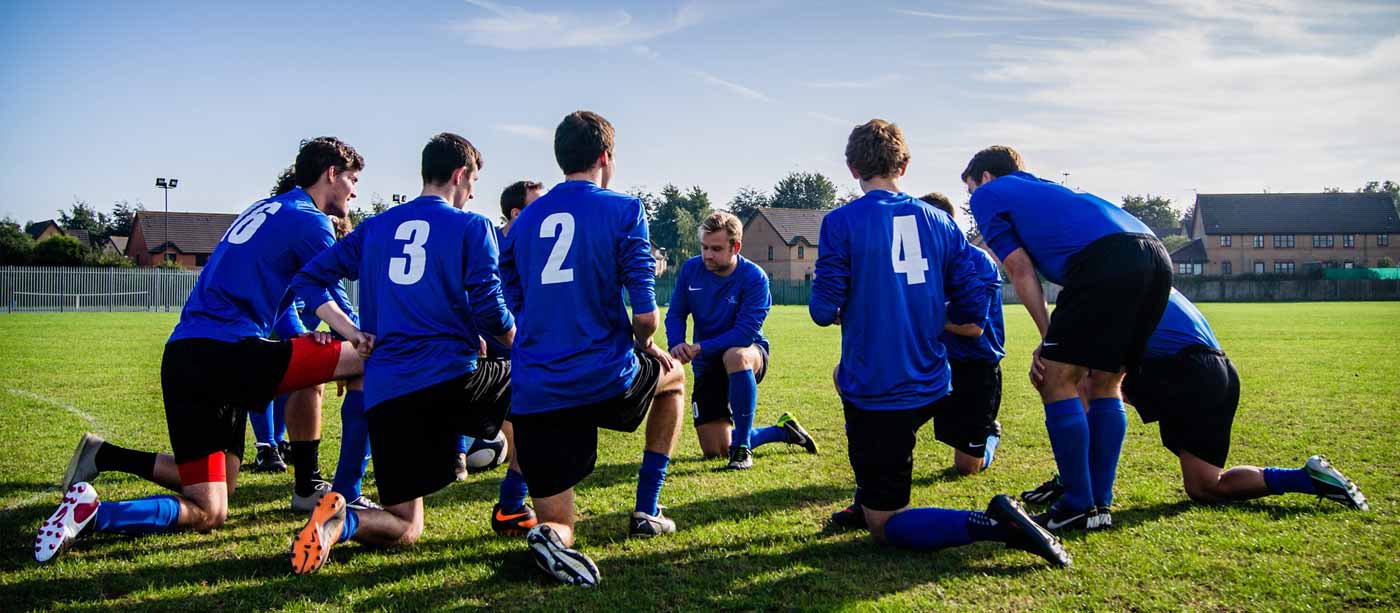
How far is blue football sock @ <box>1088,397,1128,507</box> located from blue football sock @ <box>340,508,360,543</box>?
378cm

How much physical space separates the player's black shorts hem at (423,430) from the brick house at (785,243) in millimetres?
69832

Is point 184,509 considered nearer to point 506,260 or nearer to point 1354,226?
point 506,260

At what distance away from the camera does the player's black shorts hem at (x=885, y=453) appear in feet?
13.7

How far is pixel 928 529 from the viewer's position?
4.12 m

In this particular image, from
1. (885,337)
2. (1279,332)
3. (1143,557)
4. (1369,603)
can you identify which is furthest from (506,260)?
(1279,332)

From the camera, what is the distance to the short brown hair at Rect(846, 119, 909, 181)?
441 cm

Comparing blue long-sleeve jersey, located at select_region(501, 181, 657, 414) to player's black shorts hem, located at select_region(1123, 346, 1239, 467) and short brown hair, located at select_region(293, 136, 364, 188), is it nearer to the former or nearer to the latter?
short brown hair, located at select_region(293, 136, 364, 188)

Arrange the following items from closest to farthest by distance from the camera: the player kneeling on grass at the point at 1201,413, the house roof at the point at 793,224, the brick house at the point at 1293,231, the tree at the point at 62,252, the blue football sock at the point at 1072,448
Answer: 1. the blue football sock at the point at 1072,448
2. the player kneeling on grass at the point at 1201,413
3. the tree at the point at 62,252
4. the house roof at the point at 793,224
5. the brick house at the point at 1293,231

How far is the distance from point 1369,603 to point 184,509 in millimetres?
5457

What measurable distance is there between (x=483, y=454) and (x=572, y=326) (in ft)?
9.83

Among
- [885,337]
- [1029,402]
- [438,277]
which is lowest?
[1029,402]

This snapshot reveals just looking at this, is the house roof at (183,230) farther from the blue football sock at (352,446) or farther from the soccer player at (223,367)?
the blue football sock at (352,446)

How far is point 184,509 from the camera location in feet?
15.1

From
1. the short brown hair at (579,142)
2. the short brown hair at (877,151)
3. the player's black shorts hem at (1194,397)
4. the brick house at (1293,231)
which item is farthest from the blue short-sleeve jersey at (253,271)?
the brick house at (1293,231)
